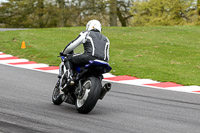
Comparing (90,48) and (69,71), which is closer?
(90,48)

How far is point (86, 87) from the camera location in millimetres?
7305

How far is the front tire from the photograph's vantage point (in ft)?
23.4

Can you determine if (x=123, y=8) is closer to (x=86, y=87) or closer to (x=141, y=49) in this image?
(x=141, y=49)

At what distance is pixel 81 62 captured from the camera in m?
7.62

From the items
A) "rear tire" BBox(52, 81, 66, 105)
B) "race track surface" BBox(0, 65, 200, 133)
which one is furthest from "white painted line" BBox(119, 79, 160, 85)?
"rear tire" BBox(52, 81, 66, 105)

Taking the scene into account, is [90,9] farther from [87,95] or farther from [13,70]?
[87,95]

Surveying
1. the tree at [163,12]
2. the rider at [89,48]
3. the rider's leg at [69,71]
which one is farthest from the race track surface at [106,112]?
the tree at [163,12]

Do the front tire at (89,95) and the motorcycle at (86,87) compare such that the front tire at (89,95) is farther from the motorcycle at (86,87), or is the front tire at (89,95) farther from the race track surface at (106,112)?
the race track surface at (106,112)

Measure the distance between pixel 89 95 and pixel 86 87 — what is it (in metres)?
0.22

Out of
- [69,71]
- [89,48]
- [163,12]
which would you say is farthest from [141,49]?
[163,12]

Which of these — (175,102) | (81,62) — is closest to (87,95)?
(81,62)

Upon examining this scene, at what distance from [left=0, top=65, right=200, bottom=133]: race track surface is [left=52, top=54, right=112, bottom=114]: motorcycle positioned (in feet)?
0.68

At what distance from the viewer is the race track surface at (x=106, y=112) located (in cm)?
630

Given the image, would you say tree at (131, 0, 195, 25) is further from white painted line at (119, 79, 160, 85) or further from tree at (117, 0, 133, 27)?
white painted line at (119, 79, 160, 85)
